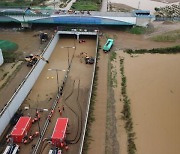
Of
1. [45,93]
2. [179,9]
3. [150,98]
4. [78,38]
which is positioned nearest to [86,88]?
[45,93]

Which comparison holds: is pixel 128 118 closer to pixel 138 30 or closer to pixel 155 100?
pixel 155 100

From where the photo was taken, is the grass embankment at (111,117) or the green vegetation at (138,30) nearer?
the grass embankment at (111,117)

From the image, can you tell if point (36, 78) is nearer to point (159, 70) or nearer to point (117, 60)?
point (117, 60)

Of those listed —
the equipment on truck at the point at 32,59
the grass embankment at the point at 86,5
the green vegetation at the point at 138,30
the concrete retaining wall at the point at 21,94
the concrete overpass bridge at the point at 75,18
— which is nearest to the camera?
the concrete retaining wall at the point at 21,94

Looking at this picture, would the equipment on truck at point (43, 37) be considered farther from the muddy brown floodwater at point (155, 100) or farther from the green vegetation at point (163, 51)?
the muddy brown floodwater at point (155, 100)

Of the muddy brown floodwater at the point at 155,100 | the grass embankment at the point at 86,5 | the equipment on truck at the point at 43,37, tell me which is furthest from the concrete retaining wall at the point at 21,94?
the grass embankment at the point at 86,5

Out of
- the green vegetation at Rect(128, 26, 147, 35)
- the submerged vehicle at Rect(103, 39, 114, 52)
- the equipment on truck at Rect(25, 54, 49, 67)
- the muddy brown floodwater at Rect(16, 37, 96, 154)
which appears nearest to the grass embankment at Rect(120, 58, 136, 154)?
the muddy brown floodwater at Rect(16, 37, 96, 154)
